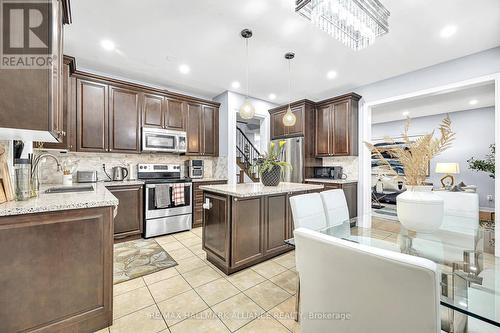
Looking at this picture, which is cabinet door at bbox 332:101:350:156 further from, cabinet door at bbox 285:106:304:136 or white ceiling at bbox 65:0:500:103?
cabinet door at bbox 285:106:304:136

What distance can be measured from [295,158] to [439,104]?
13.0 feet

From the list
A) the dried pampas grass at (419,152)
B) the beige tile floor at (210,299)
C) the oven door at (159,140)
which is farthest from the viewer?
the oven door at (159,140)

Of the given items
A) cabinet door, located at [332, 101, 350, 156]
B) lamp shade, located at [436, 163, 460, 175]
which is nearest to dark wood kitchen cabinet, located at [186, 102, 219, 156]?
cabinet door, located at [332, 101, 350, 156]

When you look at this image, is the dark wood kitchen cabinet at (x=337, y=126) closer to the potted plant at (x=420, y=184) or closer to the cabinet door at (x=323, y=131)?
the cabinet door at (x=323, y=131)

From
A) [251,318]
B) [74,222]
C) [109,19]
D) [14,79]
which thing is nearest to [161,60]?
[109,19]

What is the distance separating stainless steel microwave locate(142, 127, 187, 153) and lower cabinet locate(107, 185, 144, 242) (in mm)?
799

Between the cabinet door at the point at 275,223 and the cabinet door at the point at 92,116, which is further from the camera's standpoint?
the cabinet door at the point at 92,116

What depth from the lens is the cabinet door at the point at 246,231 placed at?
2359mm

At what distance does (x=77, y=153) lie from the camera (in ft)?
11.8

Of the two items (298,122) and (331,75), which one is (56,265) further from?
(298,122)

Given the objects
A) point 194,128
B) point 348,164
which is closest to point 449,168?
point 348,164

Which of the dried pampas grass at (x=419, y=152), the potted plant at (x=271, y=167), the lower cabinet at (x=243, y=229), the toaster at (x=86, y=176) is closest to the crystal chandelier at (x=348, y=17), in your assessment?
the dried pampas grass at (x=419, y=152)

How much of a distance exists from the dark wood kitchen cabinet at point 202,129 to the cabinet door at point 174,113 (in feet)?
0.46

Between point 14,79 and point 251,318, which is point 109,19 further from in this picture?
point 251,318
